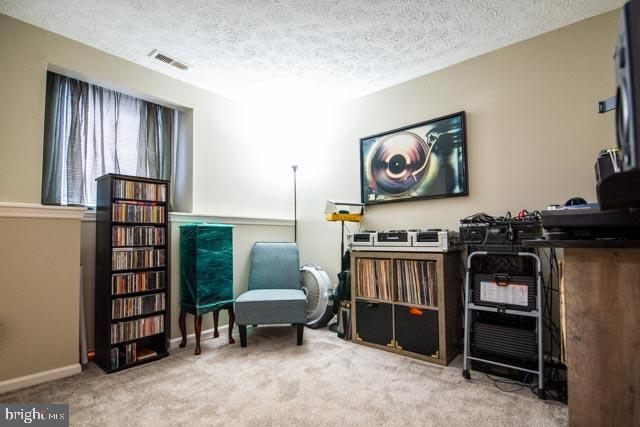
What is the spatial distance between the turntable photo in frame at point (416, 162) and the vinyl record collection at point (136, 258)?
2033 mm

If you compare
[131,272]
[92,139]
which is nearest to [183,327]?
[131,272]

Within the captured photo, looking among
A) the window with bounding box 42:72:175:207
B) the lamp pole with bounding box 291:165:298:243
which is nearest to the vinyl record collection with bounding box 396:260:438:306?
the lamp pole with bounding box 291:165:298:243

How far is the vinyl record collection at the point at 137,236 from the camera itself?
2.30m

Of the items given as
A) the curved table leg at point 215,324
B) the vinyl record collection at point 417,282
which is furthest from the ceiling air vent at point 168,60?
the vinyl record collection at point 417,282

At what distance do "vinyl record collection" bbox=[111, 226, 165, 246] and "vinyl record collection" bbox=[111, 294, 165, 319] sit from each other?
0.41 meters

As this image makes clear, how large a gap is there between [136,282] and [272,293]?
113cm

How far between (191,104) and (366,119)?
1.82 meters

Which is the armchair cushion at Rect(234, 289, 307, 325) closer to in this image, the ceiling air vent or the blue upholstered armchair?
the blue upholstered armchair

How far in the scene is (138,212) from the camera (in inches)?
96.1

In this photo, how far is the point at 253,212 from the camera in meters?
3.64

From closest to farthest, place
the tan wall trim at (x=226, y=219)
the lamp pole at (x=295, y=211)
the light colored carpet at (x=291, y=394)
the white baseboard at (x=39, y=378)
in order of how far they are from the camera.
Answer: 1. the light colored carpet at (x=291, y=394)
2. the white baseboard at (x=39, y=378)
3. the tan wall trim at (x=226, y=219)
4. the lamp pole at (x=295, y=211)

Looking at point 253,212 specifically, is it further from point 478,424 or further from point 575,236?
point 575,236

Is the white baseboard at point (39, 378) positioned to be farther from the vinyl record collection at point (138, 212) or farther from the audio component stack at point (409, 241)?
the audio component stack at point (409, 241)

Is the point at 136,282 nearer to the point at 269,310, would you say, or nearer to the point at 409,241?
the point at 269,310
